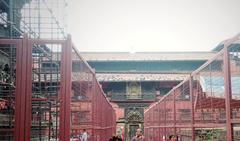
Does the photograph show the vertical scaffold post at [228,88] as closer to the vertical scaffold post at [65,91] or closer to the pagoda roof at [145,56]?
the vertical scaffold post at [65,91]

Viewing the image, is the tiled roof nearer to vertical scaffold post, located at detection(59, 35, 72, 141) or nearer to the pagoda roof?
the pagoda roof

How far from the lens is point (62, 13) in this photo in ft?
30.2

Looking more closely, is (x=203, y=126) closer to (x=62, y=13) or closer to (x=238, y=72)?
(x=238, y=72)

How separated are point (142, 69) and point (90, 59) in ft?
18.5

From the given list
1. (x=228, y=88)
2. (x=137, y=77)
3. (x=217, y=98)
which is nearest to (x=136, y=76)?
(x=137, y=77)

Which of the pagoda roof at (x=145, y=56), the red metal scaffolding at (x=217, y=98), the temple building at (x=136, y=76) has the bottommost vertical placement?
the red metal scaffolding at (x=217, y=98)

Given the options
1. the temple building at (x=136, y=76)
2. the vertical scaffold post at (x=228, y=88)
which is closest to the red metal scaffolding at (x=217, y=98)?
the vertical scaffold post at (x=228, y=88)

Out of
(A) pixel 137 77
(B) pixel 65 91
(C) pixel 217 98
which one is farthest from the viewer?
(A) pixel 137 77

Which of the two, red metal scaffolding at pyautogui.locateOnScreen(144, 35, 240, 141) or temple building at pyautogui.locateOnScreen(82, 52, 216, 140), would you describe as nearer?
red metal scaffolding at pyautogui.locateOnScreen(144, 35, 240, 141)

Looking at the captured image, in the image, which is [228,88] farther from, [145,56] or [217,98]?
[145,56]

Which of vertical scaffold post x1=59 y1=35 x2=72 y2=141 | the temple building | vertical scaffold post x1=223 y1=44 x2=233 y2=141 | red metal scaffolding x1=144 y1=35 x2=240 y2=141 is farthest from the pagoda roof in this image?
vertical scaffold post x1=59 y1=35 x2=72 y2=141

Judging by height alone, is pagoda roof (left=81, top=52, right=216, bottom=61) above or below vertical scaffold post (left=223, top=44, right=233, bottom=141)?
above

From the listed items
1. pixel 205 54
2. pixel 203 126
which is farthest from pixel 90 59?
pixel 203 126

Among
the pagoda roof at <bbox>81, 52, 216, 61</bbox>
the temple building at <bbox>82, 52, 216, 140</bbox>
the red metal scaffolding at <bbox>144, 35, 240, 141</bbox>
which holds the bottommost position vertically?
the red metal scaffolding at <bbox>144, 35, 240, 141</bbox>
